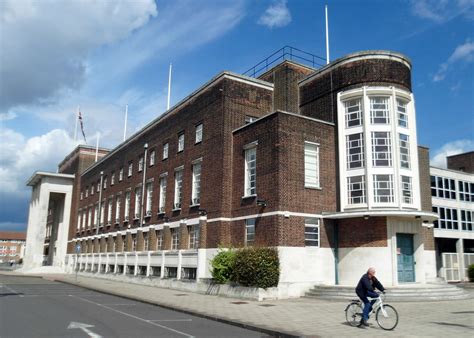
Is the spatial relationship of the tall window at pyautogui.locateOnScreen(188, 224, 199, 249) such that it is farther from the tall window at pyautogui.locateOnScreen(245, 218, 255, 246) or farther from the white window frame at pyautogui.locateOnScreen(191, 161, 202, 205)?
the tall window at pyautogui.locateOnScreen(245, 218, 255, 246)

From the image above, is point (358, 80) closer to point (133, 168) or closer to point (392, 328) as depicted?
point (392, 328)

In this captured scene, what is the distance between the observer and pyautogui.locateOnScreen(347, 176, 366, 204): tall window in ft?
78.5

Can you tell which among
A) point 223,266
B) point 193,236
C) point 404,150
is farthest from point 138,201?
point 404,150

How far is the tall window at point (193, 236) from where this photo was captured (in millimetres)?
28844

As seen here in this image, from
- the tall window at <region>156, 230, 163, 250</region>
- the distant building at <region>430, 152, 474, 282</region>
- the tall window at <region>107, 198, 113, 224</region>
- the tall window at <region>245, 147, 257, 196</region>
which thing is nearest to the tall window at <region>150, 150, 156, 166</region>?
the tall window at <region>156, 230, 163, 250</region>

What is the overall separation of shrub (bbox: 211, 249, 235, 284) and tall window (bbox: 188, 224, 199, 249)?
4.73 metres

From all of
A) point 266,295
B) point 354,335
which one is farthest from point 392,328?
point 266,295

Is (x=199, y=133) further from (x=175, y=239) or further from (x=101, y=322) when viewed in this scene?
(x=101, y=322)

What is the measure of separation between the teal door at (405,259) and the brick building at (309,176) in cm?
7

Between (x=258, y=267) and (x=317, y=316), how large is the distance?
6332 mm

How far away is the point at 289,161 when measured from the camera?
925 inches

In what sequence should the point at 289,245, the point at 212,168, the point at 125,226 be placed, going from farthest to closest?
1. the point at 125,226
2. the point at 212,168
3. the point at 289,245

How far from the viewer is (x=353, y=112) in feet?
81.9

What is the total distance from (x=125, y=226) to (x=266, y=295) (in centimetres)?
2295
